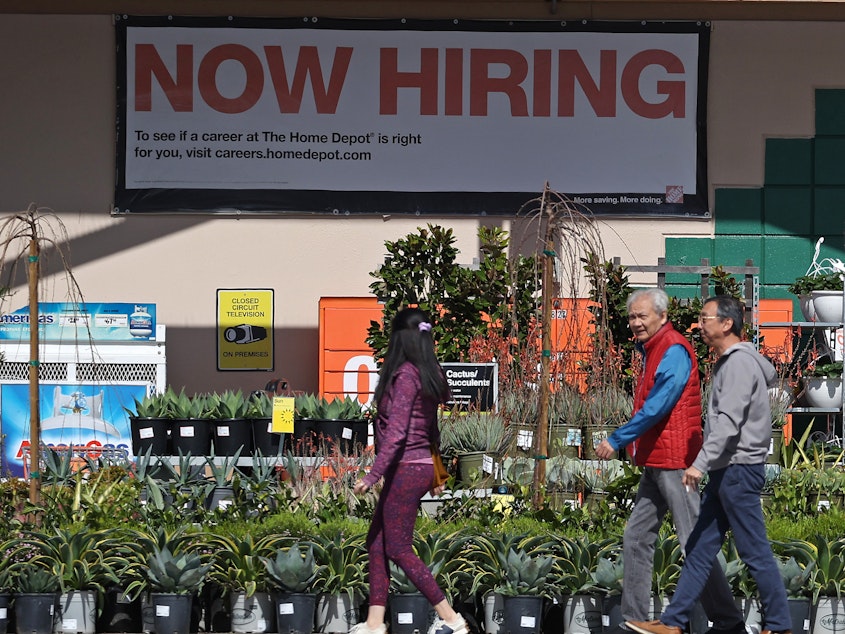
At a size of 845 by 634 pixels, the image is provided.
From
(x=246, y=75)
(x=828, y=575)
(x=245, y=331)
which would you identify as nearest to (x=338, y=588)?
(x=828, y=575)

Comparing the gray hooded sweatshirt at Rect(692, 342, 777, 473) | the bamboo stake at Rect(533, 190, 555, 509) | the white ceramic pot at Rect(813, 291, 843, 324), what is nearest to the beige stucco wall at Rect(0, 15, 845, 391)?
the white ceramic pot at Rect(813, 291, 843, 324)

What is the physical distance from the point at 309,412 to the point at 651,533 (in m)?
3.41

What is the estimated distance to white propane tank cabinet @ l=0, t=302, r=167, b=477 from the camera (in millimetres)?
10664

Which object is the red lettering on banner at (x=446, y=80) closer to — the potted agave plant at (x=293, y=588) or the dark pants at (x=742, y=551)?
the potted agave plant at (x=293, y=588)

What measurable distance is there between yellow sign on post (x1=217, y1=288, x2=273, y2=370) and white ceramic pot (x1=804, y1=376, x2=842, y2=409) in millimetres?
4980

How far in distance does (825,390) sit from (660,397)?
602 centimetres

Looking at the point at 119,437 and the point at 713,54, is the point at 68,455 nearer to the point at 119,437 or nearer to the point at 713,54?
the point at 119,437

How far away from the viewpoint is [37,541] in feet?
20.5

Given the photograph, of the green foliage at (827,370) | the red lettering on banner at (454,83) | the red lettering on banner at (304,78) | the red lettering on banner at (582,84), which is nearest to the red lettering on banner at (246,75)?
the red lettering on banner at (304,78)

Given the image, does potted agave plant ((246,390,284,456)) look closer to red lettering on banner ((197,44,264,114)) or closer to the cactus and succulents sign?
the cactus and succulents sign

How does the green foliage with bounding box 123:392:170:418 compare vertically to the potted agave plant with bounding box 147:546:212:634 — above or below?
above

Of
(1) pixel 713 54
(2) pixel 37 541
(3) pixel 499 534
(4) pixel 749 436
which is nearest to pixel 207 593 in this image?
(2) pixel 37 541

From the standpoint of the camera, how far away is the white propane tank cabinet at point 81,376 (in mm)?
10664

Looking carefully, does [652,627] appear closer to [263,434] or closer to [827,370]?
[263,434]
